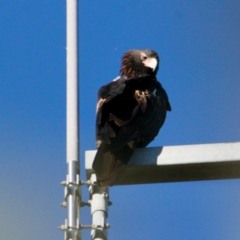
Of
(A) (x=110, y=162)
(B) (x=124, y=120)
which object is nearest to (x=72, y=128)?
(A) (x=110, y=162)

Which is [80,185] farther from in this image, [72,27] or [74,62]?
[72,27]

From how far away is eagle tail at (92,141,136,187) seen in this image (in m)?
3.71

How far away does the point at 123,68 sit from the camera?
7293 mm

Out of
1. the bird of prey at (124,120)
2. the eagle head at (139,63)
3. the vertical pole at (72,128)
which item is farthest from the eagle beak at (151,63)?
the vertical pole at (72,128)

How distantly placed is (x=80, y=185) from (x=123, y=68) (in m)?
4.20

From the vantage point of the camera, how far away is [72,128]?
347 centimetres

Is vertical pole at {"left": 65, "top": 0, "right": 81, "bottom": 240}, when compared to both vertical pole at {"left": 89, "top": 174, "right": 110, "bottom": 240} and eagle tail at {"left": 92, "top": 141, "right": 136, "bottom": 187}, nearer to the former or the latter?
vertical pole at {"left": 89, "top": 174, "right": 110, "bottom": 240}

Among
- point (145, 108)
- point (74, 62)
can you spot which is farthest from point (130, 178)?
point (145, 108)

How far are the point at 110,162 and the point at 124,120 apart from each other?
1.94ft

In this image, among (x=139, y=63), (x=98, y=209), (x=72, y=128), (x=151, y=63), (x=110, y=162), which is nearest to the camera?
(x=98, y=209)

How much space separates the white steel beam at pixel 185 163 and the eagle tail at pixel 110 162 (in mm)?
160

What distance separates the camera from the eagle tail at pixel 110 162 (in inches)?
146

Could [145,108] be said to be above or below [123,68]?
below

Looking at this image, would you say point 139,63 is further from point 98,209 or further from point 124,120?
point 98,209
